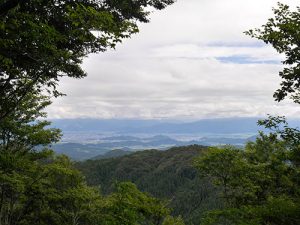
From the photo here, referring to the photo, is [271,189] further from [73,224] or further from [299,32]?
[73,224]

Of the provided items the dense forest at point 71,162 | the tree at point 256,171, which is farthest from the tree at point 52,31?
the tree at point 256,171

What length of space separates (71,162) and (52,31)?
3155 centimetres

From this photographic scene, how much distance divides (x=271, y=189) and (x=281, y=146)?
12.3ft

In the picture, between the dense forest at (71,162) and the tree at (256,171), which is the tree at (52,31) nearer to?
the dense forest at (71,162)

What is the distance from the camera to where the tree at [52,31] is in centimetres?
976

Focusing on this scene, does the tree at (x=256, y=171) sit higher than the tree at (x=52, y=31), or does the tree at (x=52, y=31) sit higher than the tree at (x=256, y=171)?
the tree at (x=52, y=31)

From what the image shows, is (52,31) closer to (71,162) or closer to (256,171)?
(256,171)

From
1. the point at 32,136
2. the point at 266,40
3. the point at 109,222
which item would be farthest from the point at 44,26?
the point at 32,136

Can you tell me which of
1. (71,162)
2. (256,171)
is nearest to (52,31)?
(256,171)

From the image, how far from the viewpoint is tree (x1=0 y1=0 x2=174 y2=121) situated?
32.0ft

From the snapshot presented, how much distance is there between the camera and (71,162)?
40250 millimetres

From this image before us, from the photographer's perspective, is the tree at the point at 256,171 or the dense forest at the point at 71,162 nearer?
the dense forest at the point at 71,162

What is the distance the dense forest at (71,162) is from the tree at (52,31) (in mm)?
36

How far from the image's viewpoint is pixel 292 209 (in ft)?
46.0
